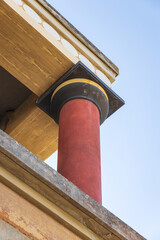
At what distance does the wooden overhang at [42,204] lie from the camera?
3.15 meters

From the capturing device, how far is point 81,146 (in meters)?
6.14

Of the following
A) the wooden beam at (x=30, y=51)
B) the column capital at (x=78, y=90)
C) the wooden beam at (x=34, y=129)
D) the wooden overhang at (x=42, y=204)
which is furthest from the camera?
the wooden beam at (x=34, y=129)

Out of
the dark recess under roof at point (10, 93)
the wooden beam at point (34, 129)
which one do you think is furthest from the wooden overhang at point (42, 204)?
the dark recess under roof at point (10, 93)

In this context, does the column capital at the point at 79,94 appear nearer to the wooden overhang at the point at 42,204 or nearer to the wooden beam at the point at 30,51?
the wooden beam at the point at 30,51

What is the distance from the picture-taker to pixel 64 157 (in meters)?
6.08

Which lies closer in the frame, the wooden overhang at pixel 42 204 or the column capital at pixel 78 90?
the wooden overhang at pixel 42 204

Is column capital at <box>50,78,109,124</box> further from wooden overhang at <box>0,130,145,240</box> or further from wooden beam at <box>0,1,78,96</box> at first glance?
wooden overhang at <box>0,130,145,240</box>

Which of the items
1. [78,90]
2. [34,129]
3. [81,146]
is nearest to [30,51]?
[78,90]

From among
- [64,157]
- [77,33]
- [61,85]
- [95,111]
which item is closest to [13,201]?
[64,157]

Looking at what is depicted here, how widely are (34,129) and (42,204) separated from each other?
551 cm

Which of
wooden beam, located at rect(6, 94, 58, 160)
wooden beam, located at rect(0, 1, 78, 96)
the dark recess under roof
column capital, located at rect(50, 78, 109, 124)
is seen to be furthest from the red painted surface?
the dark recess under roof

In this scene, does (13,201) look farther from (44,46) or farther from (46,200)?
(44,46)

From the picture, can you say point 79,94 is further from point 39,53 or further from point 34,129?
point 34,129

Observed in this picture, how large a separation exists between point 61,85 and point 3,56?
1091 millimetres
